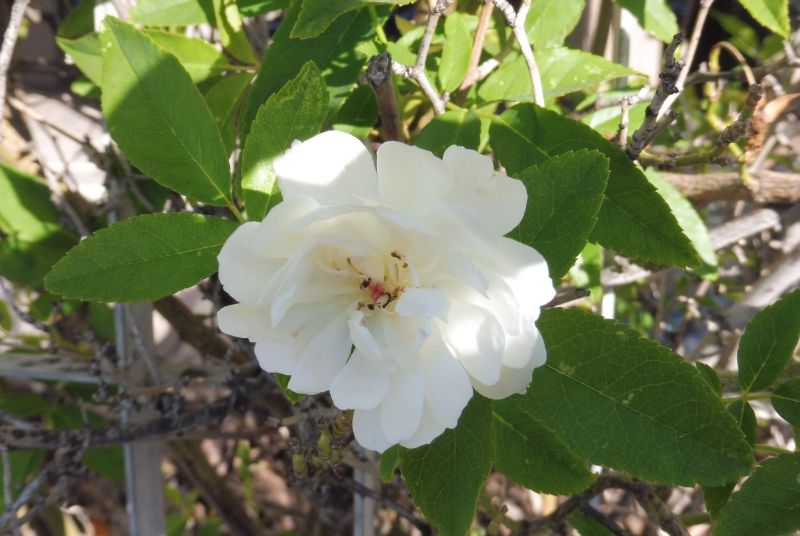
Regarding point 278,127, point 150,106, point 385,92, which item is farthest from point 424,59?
point 150,106

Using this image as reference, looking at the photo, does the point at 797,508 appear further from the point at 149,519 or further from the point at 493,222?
the point at 149,519

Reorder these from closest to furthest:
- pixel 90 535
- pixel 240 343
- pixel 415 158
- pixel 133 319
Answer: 1. pixel 415 158
2. pixel 240 343
3. pixel 133 319
4. pixel 90 535

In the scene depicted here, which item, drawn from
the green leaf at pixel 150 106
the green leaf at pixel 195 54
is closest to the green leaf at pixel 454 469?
the green leaf at pixel 150 106

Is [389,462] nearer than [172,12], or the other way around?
[389,462]

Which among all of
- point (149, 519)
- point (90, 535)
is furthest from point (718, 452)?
point (90, 535)

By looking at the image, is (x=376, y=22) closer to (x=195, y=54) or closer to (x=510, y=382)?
(x=195, y=54)

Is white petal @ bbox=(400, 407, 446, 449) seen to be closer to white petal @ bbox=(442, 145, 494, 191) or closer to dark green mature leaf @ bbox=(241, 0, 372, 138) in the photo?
white petal @ bbox=(442, 145, 494, 191)

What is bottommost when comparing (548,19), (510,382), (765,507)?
(765,507)
